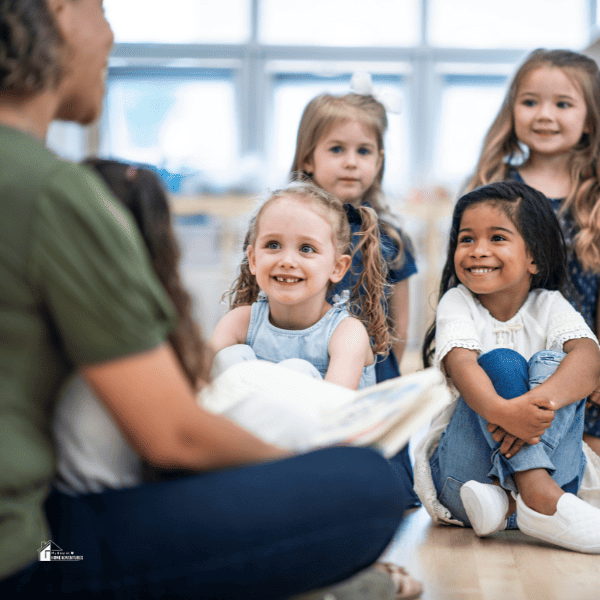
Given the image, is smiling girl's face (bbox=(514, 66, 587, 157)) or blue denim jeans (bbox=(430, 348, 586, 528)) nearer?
blue denim jeans (bbox=(430, 348, 586, 528))

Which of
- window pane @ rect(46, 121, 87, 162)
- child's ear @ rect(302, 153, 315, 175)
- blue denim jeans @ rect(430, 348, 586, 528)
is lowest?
blue denim jeans @ rect(430, 348, 586, 528)

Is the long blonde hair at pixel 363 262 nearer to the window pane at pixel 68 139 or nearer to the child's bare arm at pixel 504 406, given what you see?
the child's bare arm at pixel 504 406

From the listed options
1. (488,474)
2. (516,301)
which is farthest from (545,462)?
(516,301)

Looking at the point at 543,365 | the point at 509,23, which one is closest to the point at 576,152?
the point at 543,365

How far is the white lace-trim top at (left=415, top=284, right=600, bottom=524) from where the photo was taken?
1.43 m

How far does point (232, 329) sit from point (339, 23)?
341 cm

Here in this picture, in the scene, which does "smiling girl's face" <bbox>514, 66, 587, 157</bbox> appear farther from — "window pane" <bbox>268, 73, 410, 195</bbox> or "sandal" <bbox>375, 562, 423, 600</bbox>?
"window pane" <bbox>268, 73, 410, 195</bbox>

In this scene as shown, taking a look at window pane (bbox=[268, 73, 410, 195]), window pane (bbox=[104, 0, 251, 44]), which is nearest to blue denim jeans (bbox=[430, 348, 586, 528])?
window pane (bbox=[268, 73, 410, 195])

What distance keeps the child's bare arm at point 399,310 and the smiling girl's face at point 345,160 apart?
0.84 feet

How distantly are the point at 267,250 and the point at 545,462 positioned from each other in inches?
26.4

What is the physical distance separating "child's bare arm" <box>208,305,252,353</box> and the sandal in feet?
1.95

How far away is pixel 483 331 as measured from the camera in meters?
1.51

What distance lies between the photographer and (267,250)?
1407 mm

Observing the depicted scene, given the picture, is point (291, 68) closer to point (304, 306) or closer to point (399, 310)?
point (399, 310)
